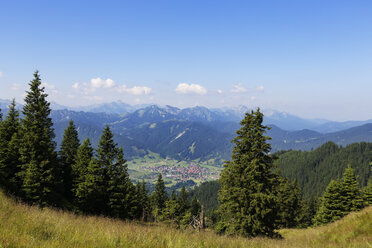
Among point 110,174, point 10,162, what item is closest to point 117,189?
point 110,174

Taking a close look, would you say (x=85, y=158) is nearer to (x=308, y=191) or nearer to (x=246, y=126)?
(x=246, y=126)

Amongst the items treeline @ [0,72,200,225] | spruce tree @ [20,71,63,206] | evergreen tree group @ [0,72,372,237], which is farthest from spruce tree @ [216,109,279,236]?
spruce tree @ [20,71,63,206]

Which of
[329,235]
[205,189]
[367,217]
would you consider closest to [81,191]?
[329,235]

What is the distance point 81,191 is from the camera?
1199 inches

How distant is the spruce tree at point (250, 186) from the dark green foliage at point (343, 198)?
26180mm

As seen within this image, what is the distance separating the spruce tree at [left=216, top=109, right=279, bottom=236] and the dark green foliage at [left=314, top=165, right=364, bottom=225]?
26.2 metres

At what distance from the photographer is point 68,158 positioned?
134ft

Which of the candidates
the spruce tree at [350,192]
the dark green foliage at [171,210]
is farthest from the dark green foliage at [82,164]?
the spruce tree at [350,192]

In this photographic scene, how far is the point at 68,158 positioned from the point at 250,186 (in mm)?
36671

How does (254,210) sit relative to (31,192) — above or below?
above

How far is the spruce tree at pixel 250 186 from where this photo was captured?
1842 centimetres

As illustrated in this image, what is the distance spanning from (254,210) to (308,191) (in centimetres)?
17064

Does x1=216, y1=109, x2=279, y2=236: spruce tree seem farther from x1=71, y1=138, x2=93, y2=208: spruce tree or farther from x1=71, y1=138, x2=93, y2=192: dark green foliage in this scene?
x1=71, y1=138, x2=93, y2=192: dark green foliage

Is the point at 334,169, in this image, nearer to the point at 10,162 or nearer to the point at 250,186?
the point at 250,186
